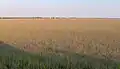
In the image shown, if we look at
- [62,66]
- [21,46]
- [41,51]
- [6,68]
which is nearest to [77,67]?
[62,66]

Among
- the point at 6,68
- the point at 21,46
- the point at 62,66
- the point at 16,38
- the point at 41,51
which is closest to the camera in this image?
the point at 6,68

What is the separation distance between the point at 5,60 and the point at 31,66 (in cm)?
148

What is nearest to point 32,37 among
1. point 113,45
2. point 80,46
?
point 80,46

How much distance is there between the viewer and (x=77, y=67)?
39.2ft

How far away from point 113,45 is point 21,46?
14.9 feet

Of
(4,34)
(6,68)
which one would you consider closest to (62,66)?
(6,68)

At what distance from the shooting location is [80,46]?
1772 centimetres

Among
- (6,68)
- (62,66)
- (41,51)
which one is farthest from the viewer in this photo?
(41,51)

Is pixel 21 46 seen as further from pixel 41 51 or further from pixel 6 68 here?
pixel 6 68

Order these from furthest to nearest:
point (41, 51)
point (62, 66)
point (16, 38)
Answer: point (16, 38)
point (41, 51)
point (62, 66)

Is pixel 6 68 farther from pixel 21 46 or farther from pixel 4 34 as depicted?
pixel 4 34

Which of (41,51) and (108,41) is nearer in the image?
(41,51)

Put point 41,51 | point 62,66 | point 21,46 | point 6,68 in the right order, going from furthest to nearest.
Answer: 1. point 21,46
2. point 41,51
3. point 62,66
4. point 6,68

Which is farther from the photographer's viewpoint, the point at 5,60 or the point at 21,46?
the point at 21,46
